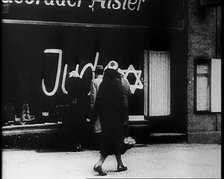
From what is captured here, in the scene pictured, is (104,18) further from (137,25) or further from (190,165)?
(190,165)

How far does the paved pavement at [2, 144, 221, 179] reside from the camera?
856 cm

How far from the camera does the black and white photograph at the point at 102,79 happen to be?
10695mm

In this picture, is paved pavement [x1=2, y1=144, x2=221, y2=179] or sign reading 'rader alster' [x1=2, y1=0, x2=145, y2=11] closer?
paved pavement [x1=2, y1=144, x2=221, y2=179]

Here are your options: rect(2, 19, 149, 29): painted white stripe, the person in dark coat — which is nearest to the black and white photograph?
rect(2, 19, 149, 29): painted white stripe

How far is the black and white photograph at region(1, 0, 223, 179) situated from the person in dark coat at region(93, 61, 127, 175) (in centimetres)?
77

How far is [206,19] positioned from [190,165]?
16.0 ft

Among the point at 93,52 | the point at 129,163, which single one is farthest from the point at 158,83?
the point at 129,163

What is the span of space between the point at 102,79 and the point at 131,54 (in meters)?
3.11

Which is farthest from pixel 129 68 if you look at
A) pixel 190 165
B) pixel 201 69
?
pixel 190 165

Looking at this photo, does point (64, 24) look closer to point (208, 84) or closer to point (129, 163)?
point (129, 163)

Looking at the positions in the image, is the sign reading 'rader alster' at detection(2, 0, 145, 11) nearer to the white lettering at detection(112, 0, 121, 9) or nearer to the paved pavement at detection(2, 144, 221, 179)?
the white lettering at detection(112, 0, 121, 9)

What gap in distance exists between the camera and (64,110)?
11344 mm

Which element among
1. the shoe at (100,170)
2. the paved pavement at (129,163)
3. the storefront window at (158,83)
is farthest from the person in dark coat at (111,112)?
the storefront window at (158,83)

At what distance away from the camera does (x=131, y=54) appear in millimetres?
12672
